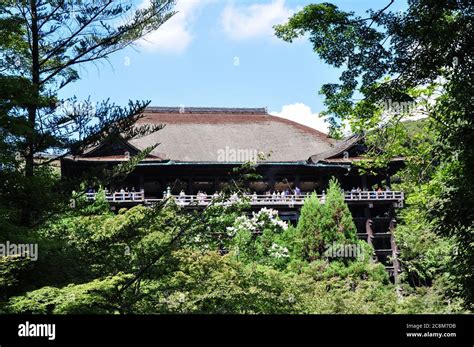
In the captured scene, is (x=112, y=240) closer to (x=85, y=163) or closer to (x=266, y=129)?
(x=85, y=163)

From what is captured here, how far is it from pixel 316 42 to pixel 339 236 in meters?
5.82

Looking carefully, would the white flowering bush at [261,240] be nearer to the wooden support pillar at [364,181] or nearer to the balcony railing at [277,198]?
the balcony railing at [277,198]

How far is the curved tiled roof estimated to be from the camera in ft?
40.4

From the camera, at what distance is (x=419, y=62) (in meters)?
6.22

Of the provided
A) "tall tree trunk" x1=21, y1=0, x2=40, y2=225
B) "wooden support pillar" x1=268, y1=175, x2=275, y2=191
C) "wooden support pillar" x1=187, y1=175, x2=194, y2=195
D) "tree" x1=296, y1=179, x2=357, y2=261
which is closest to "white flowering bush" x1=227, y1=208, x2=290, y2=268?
"tree" x1=296, y1=179, x2=357, y2=261

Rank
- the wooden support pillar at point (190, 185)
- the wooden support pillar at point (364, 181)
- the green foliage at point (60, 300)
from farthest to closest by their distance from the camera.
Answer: the wooden support pillar at point (364, 181), the wooden support pillar at point (190, 185), the green foliage at point (60, 300)

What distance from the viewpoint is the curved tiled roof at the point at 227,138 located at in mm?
12328

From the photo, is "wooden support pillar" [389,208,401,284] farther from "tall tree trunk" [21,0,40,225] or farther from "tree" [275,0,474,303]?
"tall tree trunk" [21,0,40,225]

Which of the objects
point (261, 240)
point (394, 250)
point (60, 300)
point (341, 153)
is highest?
point (341, 153)

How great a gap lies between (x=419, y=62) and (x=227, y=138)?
272 inches

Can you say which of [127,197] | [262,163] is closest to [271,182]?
[262,163]

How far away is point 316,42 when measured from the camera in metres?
6.41

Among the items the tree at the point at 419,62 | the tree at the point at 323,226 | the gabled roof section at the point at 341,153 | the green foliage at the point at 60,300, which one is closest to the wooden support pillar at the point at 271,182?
the gabled roof section at the point at 341,153

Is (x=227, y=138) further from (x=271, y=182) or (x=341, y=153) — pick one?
(x=341, y=153)
